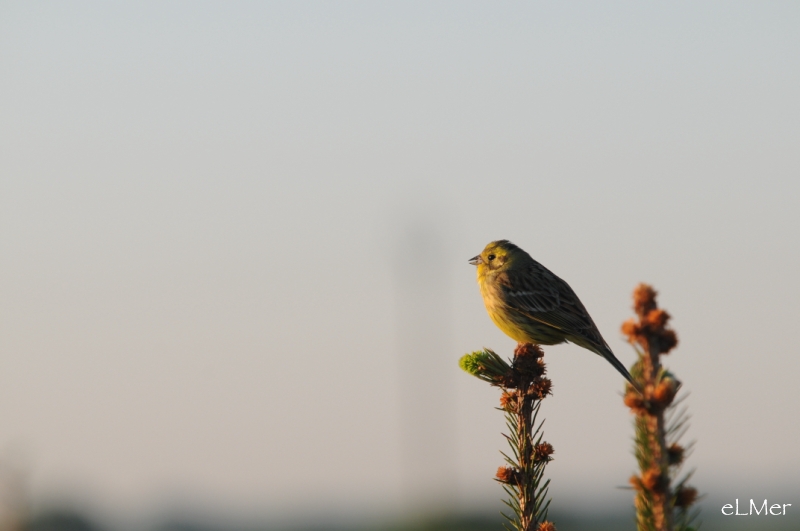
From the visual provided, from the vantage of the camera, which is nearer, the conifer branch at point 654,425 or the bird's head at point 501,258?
the conifer branch at point 654,425

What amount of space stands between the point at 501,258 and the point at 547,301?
116 centimetres

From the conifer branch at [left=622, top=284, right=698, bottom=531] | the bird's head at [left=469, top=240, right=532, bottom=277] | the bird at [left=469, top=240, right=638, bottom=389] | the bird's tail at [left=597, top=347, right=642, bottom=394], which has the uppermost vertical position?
the bird's head at [left=469, top=240, right=532, bottom=277]

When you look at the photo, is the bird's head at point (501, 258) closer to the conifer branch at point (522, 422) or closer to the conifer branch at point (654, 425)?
the conifer branch at point (522, 422)

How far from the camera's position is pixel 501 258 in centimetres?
1138

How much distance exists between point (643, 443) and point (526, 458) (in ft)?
4.50

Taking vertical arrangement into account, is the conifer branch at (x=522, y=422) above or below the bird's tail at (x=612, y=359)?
below

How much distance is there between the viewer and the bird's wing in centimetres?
1000

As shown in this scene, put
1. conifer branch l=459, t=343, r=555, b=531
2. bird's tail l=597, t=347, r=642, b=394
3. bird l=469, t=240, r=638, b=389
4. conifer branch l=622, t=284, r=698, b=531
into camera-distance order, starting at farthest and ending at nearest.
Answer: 1. bird l=469, t=240, r=638, b=389
2. bird's tail l=597, t=347, r=642, b=394
3. conifer branch l=459, t=343, r=555, b=531
4. conifer branch l=622, t=284, r=698, b=531

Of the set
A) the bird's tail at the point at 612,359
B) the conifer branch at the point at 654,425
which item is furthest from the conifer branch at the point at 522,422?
the bird's tail at the point at 612,359

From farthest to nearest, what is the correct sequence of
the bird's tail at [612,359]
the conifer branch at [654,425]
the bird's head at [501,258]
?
the bird's head at [501,258], the bird's tail at [612,359], the conifer branch at [654,425]

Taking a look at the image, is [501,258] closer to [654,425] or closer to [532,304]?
[532,304]

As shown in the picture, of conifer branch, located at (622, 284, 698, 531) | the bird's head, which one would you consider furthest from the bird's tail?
conifer branch, located at (622, 284, 698, 531)

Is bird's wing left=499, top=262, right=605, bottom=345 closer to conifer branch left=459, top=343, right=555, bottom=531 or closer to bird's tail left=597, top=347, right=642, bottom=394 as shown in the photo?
bird's tail left=597, top=347, right=642, bottom=394

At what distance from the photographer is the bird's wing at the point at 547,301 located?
10.0 meters
